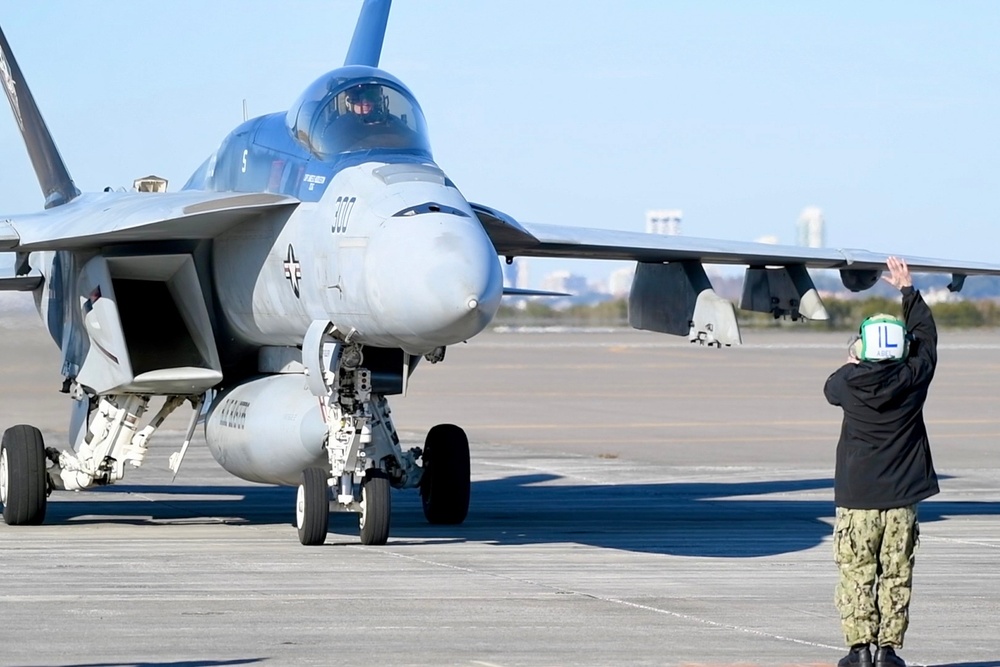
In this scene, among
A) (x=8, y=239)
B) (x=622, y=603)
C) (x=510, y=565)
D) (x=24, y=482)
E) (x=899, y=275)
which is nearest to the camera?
(x=899, y=275)

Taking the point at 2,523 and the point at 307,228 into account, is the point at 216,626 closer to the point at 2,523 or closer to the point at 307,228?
the point at 307,228

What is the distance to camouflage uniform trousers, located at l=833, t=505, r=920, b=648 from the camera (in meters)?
7.61

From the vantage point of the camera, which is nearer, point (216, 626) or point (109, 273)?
point (216, 626)

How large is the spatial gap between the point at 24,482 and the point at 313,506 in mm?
3278

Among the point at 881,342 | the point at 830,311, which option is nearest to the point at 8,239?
the point at 881,342

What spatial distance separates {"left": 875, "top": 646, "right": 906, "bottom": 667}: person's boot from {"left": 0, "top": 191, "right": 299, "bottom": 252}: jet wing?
6.73 m

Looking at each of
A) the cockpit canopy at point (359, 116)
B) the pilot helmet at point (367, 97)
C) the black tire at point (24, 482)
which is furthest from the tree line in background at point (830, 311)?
the pilot helmet at point (367, 97)

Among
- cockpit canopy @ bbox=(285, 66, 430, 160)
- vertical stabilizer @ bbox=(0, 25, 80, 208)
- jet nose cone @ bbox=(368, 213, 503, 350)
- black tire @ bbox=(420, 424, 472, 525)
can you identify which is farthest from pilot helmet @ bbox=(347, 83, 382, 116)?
vertical stabilizer @ bbox=(0, 25, 80, 208)

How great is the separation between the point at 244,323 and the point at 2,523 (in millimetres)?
2953

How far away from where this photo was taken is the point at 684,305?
15461mm

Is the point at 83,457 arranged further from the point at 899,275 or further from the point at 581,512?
the point at 899,275

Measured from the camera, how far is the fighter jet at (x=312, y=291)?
11633 mm

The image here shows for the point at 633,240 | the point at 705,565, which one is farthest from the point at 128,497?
the point at 705,565

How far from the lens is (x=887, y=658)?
7.53 meters
